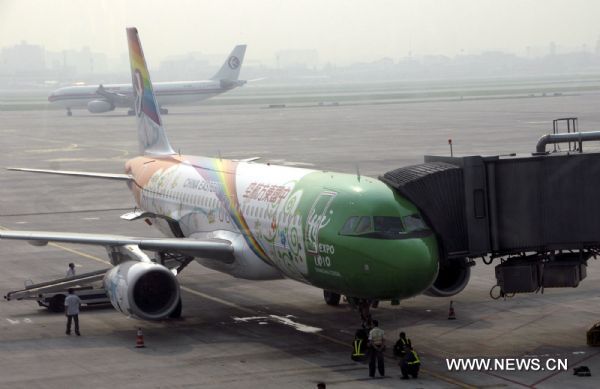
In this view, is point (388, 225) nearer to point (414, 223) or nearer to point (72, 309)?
point (414, 223)

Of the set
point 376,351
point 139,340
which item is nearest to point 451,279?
point 376,351

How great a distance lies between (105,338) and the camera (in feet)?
104

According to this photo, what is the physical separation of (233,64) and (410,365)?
518 feet

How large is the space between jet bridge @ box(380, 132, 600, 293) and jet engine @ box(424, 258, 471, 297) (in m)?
2.97

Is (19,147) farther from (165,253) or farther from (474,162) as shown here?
(474,162)

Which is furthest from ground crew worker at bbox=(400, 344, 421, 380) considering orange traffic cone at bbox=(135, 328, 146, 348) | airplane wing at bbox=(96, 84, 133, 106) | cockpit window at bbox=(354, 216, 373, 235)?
airplane wing at bbox=(96, 84, 133, 106)

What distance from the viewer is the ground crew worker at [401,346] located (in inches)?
1071

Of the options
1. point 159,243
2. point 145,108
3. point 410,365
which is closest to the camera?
point 410,365

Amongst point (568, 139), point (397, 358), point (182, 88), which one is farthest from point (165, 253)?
point (182, 88)

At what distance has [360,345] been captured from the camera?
1111 inches

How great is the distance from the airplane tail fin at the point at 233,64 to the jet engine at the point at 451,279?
14616 cm

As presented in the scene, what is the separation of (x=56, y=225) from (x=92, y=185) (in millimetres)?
19591

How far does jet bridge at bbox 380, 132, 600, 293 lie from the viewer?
2888cm

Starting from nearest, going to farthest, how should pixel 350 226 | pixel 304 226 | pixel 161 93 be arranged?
1. pixel 350 226
2. pixel 304 226
3. pixel 161 93
